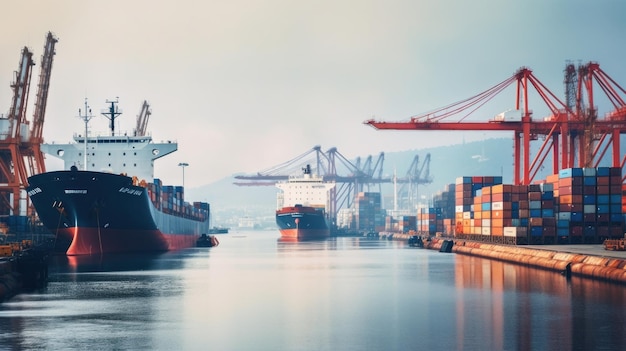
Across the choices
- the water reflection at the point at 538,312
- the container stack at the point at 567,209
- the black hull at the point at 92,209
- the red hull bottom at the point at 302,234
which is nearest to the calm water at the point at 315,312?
the water reflection at the point at 538,312

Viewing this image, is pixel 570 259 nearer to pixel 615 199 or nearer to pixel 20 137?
pixel 615 199

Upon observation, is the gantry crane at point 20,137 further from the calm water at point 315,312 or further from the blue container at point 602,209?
the blue container at point 602,209

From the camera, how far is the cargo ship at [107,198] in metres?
68.2

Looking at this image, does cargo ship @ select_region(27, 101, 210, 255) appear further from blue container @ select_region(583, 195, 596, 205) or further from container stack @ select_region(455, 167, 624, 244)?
blue container @ select_region(583, 195, 596, 205)

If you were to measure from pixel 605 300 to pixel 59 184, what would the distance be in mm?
45113

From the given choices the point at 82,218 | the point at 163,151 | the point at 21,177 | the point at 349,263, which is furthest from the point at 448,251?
the point at 21,177

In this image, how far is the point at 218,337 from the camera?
29.9m

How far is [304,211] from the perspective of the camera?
507ft

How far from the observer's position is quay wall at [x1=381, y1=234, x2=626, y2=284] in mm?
48094

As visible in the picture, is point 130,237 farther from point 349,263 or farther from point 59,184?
point 349,263

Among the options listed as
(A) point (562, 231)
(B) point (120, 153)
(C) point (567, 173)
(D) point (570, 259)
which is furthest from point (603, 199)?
(B) point (120, 153)

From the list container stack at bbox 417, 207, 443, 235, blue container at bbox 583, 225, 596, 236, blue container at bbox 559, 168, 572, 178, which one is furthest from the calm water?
container stack at bbox 417, 207, 443, 235

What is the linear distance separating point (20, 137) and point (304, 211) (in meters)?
68.4

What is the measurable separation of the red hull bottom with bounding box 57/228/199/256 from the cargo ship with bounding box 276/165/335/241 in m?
68.8
